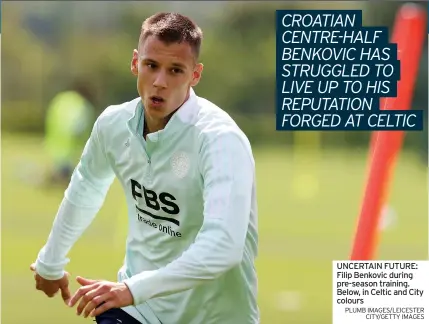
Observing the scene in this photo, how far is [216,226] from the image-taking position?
14.4ft

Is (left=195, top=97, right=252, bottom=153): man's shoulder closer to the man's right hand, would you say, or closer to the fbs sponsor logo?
the fbs sponsor logo

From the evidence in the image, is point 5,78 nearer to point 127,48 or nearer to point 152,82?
point 127,48

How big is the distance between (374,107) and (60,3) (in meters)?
36.4

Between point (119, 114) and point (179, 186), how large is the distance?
53cm

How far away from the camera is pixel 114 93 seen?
3884 centimetres

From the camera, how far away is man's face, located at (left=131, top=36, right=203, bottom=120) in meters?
4.67

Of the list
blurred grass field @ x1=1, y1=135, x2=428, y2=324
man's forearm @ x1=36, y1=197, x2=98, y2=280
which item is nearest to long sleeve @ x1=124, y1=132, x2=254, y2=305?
man's forearm @ x1=36, y1=197, x2=98, y2=280

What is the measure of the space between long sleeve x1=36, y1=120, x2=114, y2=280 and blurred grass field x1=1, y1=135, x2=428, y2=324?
4.54 metres

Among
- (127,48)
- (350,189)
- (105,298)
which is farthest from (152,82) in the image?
(127,48)

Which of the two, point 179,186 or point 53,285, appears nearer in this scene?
point 179,186

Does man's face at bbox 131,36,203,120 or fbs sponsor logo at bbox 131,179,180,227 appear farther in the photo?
fbs sponsor logo at bbox 131,179,180,227

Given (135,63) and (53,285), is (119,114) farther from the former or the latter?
(53,285)

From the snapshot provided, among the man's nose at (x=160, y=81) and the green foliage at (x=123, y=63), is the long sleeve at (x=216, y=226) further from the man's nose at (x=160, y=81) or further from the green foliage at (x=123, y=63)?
the green foliage at (x=123, y=63)

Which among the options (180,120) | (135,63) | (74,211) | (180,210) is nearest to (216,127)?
(180,120)
